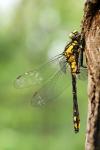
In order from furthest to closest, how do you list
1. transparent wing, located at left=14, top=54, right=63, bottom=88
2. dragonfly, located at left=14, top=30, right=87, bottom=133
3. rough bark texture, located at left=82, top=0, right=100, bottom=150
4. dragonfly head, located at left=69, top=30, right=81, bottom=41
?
1. transparent wing, located at left=14, top=54, right=63, bottom=88
2. dragonfly, located at left=14, top=30, right=87, bottom=133
3. dragonfly head, located at left=69, top=30, right=81, bottom=41
4. rough bark texture, located at left=82, top=0, right=100, bottom=150

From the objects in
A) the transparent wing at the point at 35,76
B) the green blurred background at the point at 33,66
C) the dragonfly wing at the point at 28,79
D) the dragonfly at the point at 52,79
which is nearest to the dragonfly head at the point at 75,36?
the dragonfly at the point at 52,79

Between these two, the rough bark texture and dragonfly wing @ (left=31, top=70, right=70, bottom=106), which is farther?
dragonfly wing @ (left=31, top=70, right=70, bottom=106)

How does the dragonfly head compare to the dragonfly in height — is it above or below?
above

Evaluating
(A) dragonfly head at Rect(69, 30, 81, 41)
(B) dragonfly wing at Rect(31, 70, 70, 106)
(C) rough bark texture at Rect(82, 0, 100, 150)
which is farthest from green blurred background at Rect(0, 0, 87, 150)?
(C) rough bark texture at Rect(82, 0, 100, 150)

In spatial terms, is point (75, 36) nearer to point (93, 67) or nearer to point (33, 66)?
point (93, 67)

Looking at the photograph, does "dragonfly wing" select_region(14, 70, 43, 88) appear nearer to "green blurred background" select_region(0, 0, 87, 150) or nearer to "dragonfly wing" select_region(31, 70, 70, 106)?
"dragonfly wing" select_region(31, 70, 70, 106)

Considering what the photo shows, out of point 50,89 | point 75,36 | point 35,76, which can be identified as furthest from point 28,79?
point 75,36

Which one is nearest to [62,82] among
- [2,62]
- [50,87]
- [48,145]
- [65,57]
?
[50,87]
